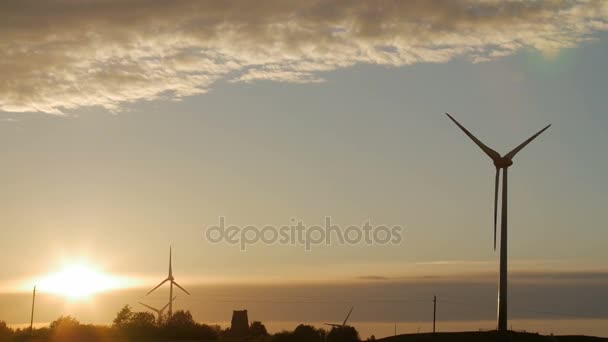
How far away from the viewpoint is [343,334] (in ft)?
281

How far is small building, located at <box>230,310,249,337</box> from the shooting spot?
10538cm

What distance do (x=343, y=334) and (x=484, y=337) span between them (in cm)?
1555

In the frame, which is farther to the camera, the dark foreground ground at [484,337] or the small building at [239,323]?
the small building at [239,323]

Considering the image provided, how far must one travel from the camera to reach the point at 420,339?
73688 mm

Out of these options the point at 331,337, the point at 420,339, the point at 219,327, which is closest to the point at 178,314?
the point at 219,327

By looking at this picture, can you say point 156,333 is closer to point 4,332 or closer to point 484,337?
point 4,332

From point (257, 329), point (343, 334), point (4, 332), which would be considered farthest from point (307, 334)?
point (4, 332)

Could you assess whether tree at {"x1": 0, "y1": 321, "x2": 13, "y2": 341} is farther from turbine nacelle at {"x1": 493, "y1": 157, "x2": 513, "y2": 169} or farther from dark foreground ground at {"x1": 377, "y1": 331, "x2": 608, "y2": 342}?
turbine nacelle at {"x1": 493, "y1": 157, "x2": 513, "y2": 169}

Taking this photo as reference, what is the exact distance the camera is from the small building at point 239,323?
105381 mm

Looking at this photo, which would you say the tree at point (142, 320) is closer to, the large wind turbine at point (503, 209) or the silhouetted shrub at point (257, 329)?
the silhouetted shrub at point (257, 329)

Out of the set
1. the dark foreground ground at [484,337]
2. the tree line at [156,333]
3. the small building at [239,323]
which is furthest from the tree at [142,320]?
the dark foreground ground at [484,337]

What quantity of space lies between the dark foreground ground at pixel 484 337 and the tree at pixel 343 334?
956 centimetres

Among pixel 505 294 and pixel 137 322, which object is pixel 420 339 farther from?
pixel 137 322

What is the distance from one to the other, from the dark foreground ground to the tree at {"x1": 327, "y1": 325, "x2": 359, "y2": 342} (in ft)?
31.4
